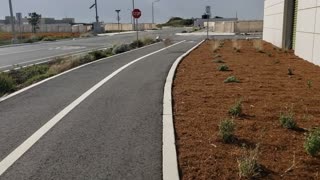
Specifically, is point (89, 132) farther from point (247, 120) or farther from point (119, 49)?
point (119, 49)

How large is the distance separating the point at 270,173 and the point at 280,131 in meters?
1.77

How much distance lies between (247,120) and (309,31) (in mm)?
10449

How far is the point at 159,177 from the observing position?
4.68 m

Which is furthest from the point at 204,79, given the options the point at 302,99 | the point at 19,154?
the point at 19,154

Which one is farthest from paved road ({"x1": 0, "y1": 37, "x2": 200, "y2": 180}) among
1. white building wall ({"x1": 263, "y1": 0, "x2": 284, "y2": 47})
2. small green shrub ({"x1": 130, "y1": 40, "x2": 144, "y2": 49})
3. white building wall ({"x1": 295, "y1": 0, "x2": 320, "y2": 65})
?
small green shrub ({"x1": 130, "y1": 40, "x2": 144, "y2": 49})

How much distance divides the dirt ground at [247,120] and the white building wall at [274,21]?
38.3 ft

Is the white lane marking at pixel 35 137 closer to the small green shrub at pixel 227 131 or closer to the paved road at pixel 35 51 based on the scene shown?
the small green shrub at pixel 227 131

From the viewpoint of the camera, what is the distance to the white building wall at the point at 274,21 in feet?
79.1

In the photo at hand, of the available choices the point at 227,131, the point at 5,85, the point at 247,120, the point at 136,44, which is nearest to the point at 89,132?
the point at 227,131

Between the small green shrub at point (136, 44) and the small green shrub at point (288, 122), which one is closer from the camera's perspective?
the small green shrub at point (288, 122)

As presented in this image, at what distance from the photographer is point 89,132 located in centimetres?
654

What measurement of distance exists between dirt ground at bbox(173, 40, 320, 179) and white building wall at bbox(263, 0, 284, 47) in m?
11.7

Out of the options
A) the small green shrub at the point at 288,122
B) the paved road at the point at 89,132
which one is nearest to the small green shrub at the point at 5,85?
the paved road at the point at 89,132

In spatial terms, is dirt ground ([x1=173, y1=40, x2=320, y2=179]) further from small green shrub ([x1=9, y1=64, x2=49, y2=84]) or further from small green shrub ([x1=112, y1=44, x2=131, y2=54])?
small green shrub ([x1=112, y1=44, x2=131, y2=54])
